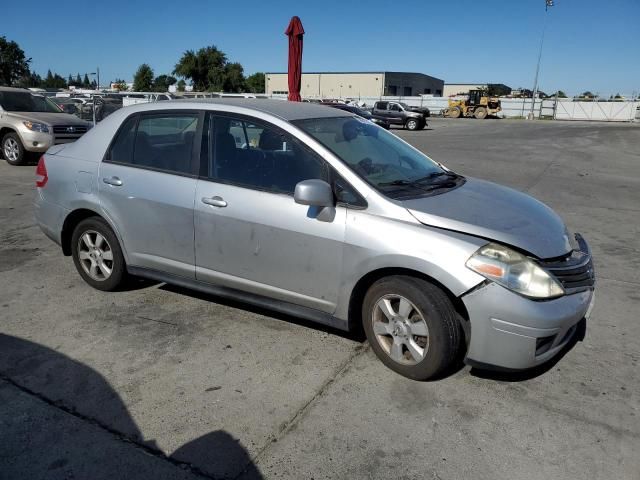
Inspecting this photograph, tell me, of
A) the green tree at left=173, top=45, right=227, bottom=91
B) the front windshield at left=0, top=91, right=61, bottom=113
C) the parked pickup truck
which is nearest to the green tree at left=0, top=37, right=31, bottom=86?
the green tree at left=173, top=45, right=227, bottom=91

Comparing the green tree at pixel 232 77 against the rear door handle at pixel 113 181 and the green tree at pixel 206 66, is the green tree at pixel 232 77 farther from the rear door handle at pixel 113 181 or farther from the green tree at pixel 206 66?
the rear door handle at pixel 113 181

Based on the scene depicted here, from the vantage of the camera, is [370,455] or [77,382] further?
[77,382]

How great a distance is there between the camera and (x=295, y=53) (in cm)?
1256

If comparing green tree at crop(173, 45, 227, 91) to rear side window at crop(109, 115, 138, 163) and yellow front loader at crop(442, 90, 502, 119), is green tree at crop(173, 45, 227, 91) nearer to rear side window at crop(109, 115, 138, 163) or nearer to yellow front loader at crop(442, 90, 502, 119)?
yellow front loader at crop(442, 90, 502, 119)

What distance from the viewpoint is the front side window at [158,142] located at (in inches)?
158

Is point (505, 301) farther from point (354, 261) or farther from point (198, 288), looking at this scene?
point (198, 288)

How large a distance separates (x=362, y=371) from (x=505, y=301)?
1.03m

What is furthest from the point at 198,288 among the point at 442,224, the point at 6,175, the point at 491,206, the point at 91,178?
the point at 6,175

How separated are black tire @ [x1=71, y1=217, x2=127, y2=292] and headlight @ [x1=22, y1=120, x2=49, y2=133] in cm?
858

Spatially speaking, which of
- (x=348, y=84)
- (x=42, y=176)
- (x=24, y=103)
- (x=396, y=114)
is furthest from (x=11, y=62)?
(x=42, y=176)

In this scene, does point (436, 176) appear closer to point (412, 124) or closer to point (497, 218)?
point (497, 218)

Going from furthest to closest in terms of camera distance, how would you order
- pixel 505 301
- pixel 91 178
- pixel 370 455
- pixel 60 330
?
pixel 91 178 < pixel 60 330 < pixel 505 301 < pixel 370 455

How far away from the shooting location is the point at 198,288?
4.02 metres

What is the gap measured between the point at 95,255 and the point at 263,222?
6.06ft
